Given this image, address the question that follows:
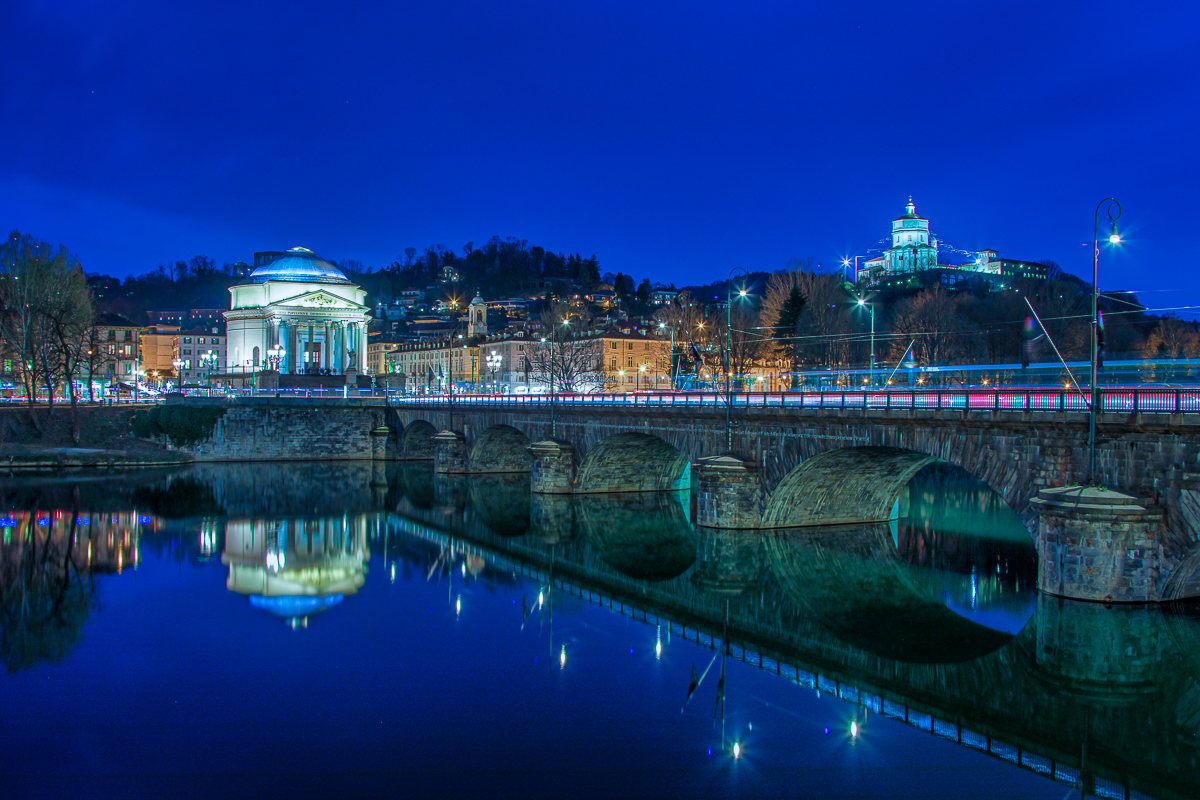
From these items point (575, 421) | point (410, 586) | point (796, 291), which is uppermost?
point (796, 291)

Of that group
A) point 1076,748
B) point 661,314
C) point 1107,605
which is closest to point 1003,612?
point 1107,605

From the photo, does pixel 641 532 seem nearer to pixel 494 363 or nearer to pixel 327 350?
pixel 494 363

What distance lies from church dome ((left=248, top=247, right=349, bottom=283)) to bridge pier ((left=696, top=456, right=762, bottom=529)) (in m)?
81.8

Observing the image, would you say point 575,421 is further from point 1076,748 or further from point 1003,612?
point 1076,748

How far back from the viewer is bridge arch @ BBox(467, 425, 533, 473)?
5609cm

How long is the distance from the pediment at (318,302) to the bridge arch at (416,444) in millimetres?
35117

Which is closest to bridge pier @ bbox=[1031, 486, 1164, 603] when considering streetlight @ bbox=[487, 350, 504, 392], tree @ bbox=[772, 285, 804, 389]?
tree @ bbox=[772, 285, 804, 389]

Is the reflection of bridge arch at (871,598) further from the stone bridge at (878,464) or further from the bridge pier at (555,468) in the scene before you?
the bridge pier at (555,468)

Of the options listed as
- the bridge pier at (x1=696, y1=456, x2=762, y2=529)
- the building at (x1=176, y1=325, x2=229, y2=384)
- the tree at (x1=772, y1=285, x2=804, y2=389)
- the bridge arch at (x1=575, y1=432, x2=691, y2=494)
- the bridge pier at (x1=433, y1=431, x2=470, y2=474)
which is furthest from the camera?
the building at (x1=176, y1=325, x2=229, y2=384)

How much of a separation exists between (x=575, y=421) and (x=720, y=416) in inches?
462

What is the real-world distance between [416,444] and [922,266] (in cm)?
12079

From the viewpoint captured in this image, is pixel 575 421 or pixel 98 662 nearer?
pixel 98 662

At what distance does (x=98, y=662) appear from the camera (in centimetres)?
1930

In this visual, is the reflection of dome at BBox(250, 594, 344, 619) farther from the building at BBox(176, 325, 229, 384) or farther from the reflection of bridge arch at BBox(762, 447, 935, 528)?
the building at BBox(176, 325, 229, 384)
